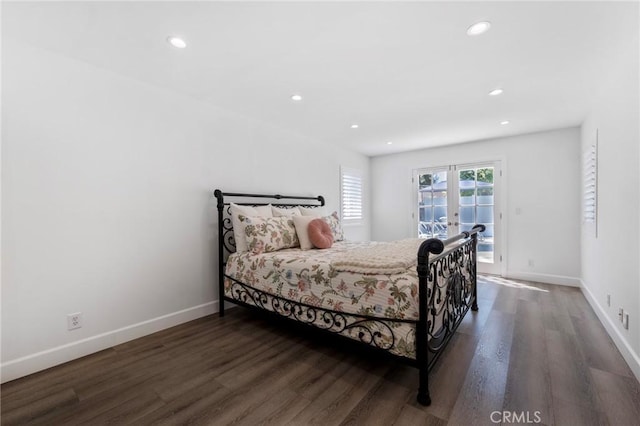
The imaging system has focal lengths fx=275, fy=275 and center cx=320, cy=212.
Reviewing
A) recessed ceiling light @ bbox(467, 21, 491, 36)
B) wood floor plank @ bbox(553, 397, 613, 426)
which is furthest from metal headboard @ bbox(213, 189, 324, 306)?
wood floor plank @ bbox(553, 397, 613, 426)

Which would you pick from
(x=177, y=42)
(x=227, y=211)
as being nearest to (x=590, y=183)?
(x=227, y=211)

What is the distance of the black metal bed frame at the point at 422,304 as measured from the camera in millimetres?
1582

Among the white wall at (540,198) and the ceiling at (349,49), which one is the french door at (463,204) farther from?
the ceiling at (349,49)

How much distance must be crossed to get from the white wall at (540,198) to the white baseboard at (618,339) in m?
1.03

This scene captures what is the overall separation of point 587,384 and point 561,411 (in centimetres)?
43

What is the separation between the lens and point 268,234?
2.86 meters

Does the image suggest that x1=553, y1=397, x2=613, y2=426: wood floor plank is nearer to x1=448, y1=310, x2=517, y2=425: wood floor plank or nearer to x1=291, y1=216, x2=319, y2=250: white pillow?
x1=448, y1=310, x2=517, y2=425: wood floor plank

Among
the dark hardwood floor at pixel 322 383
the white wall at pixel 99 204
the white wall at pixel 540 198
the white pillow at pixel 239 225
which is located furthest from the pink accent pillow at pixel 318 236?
the white wall at pixel 540 198

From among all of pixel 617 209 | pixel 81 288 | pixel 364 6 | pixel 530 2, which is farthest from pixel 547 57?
pixel 81 288

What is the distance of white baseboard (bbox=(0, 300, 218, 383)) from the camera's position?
1868mm

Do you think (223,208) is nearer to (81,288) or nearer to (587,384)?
(81,288)

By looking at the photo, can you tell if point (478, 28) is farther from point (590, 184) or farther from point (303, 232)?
point (590, 184)

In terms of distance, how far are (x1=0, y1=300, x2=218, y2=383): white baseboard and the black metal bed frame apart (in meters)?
0.41

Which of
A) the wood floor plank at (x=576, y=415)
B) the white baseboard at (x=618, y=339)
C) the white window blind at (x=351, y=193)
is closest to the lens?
the wood floor plank at (x=576, y=415)
